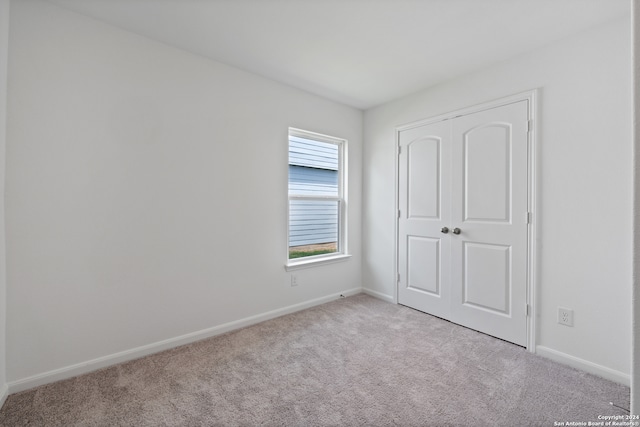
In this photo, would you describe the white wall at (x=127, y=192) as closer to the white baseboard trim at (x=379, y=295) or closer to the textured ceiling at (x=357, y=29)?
the textured ceiling at (x=357, y=29)

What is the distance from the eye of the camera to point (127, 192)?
202 centimetres

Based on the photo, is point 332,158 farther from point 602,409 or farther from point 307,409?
point 602,409

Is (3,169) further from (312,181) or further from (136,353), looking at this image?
(312,181)

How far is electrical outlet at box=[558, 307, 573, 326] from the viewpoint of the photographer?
2020mm

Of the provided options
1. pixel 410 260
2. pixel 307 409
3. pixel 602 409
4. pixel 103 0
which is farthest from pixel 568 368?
pixel 103 0

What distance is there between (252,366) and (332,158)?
7.92 feet

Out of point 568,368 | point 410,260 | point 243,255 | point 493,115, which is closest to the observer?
point 568,368

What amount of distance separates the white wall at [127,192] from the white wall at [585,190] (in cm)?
227

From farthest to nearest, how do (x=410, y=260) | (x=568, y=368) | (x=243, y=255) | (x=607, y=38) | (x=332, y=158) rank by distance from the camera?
(x=332, y=158)
(x=410, y=260)
(x=243, y=255)
(x=568, y=368)
(x=607, y=38)

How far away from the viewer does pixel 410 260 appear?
314cm

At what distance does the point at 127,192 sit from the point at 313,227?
1886mm

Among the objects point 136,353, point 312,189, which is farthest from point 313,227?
point 136,353

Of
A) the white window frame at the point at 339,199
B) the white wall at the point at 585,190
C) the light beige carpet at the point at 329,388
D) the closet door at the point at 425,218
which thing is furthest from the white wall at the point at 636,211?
the white window frame at the point at 339,199

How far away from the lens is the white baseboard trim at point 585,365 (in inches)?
70.6
